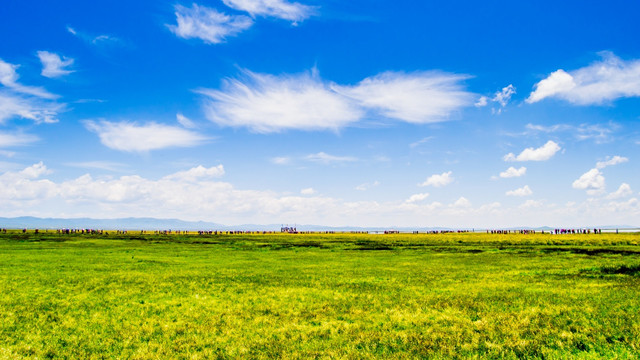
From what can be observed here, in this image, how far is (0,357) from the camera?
10.7m

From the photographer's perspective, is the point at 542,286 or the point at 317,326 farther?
the point at 542,286

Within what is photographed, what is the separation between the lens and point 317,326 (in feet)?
46.5

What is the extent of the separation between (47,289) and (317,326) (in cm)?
1769

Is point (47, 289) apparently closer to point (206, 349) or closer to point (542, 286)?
point (206, 349)

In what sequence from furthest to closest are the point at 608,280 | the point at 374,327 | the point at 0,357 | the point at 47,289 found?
the point at 608,280 < the point at 47,289 < the point at 374,327 < the point at 0,357

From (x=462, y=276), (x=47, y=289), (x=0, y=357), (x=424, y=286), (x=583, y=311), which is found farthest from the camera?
(x=462, y=276)

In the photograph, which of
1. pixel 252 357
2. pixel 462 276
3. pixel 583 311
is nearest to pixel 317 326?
pixel 252 357

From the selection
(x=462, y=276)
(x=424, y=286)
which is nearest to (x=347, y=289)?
(x=424, y=286)

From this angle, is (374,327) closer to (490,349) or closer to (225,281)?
(490,349)

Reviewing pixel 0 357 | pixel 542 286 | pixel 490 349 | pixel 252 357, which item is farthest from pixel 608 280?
pixel 0 357

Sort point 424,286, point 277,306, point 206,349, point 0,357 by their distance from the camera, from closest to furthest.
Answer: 1. point 0,357
2. point 206,349
3. point 277,306
4. point 424,286

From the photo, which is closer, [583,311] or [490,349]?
[490,349]

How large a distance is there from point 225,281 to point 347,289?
8.90 meters

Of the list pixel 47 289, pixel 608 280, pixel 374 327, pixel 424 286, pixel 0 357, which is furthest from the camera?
pixel 608 280
